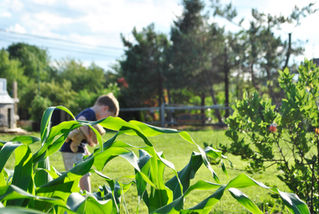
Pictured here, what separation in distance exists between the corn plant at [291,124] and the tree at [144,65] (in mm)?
17057

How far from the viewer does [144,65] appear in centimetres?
1994

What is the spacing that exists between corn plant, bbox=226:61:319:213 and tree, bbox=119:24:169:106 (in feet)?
56.0

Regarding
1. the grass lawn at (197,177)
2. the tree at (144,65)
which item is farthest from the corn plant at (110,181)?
the tree at (144,65)

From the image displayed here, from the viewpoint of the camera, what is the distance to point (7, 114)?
12.8 meters

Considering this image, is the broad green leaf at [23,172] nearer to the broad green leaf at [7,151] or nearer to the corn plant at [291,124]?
the broad green leaf at [7,151]

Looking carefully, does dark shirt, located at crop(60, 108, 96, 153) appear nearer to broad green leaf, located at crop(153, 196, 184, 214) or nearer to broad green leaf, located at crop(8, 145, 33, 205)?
broad green leaf, located at crop(8, 145, 33, 205)

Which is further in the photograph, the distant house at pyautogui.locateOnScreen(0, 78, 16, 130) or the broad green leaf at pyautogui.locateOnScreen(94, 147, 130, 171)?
the distant house at pyautogui.locateOnScreen(0, 78, 16, 130)

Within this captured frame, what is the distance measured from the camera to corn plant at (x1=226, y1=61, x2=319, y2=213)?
2.37 m

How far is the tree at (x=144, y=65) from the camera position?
65.2 feet

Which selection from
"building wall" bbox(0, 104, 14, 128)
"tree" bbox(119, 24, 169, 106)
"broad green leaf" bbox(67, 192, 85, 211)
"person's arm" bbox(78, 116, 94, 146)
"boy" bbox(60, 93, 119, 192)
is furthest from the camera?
"tree" bbox(119, 24, 169, 106)

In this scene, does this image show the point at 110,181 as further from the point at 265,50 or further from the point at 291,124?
the point at 265,50

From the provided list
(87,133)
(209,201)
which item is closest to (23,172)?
(209,201)

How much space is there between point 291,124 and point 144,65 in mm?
17785

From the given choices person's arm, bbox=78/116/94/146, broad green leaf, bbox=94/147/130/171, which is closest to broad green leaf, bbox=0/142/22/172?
broad green leaf, bbox=94/147/130/171
